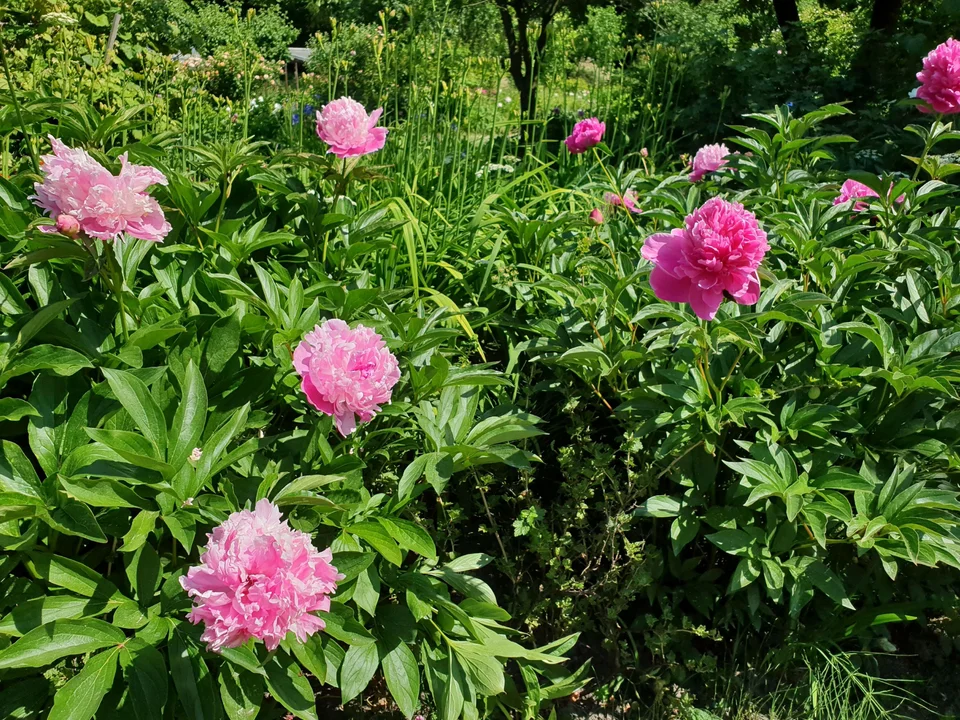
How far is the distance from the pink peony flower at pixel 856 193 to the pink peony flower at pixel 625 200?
621mm

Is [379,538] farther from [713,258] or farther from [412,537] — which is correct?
[713,258]

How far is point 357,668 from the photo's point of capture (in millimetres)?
1412

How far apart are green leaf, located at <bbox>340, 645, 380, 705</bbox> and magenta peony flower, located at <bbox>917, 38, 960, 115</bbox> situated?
217cm

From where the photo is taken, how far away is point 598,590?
192cm

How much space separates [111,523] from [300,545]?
0.44 m

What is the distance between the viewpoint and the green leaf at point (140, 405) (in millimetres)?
1282

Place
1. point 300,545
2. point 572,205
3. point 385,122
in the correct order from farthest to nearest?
1. point 385,122
2. point 572,205
3. point 300,545

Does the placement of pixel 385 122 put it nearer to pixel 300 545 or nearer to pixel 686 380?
pixel 686 380

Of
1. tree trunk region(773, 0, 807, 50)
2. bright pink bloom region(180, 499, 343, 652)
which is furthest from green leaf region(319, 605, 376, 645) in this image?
A: tree trunk region(773, 0, 807, 50)

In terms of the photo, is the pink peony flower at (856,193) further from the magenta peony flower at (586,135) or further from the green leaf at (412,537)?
the green leaf at (412,537)

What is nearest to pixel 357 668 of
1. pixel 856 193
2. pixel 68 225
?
pixel 68 225

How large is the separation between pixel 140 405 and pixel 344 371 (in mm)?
341

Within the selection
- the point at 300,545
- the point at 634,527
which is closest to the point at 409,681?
the point at 300,545

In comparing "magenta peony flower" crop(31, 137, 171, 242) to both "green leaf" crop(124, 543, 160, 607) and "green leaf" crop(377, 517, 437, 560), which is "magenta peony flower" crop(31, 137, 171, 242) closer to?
"green leaf" crop(124, 543, 160, 607)
